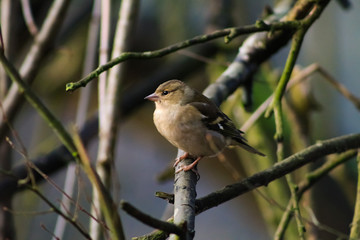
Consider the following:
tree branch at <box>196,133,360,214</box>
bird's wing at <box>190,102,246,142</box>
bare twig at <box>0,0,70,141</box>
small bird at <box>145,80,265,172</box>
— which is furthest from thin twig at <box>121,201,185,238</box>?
bare twig at <box>0,0,70,141</box>

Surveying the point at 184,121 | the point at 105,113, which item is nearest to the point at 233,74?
the point at 184,121

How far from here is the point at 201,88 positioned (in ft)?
22.9

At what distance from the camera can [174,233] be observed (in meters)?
1.64

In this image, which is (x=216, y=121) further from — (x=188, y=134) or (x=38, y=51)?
(x=38, y=51)

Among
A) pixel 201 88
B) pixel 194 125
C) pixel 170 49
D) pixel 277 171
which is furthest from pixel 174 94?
pixel 201 88

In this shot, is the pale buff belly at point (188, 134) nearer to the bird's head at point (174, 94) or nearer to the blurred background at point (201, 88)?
the bird's head at point (174, 94)

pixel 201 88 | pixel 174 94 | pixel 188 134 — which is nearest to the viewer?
pixel 188 134

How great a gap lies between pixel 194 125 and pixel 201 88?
372 centimetres

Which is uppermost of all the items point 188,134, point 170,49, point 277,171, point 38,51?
point 38,51

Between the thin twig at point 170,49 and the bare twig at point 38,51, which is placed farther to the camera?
the bare twig at point 38,51

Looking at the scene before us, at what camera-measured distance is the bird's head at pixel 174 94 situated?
11.5 feet

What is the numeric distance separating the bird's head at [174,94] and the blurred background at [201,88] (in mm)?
832

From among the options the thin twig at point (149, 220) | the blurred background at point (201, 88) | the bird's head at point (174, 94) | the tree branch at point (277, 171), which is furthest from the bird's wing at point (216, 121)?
the thin twig at point (149, 220)

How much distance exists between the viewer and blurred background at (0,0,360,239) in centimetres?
473
